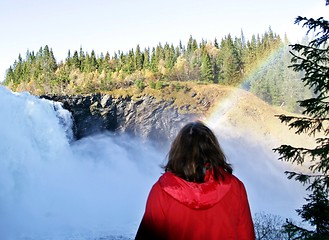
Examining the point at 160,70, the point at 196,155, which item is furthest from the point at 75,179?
the point at 160,70

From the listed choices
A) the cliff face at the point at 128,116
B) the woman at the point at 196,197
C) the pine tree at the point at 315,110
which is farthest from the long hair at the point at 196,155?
the cliff face at the point at 128,116

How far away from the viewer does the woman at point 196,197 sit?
6.85 feet

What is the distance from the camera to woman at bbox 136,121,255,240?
209cm

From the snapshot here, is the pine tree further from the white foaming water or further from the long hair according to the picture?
the white foaming water

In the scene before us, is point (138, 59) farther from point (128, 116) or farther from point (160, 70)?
point (128, 116)

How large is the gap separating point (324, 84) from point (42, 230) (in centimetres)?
1650

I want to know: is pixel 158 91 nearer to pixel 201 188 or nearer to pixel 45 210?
pixel 45 210

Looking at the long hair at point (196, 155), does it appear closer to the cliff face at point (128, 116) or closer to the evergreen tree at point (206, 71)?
the cliff face at point (128, 116)

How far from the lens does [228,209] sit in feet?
7.23

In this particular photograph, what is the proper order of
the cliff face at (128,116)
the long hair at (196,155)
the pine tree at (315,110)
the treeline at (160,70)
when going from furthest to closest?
the treeline at (160,70) < the cliff face at (128,116) < the pine tree at (315,110) < the long hair at (196,155)

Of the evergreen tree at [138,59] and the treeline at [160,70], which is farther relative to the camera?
the evergreen tree at [138,59]

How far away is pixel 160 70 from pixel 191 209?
61.9m

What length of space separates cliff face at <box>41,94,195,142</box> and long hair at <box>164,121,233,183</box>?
44.9m

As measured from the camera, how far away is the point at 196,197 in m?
2.07
